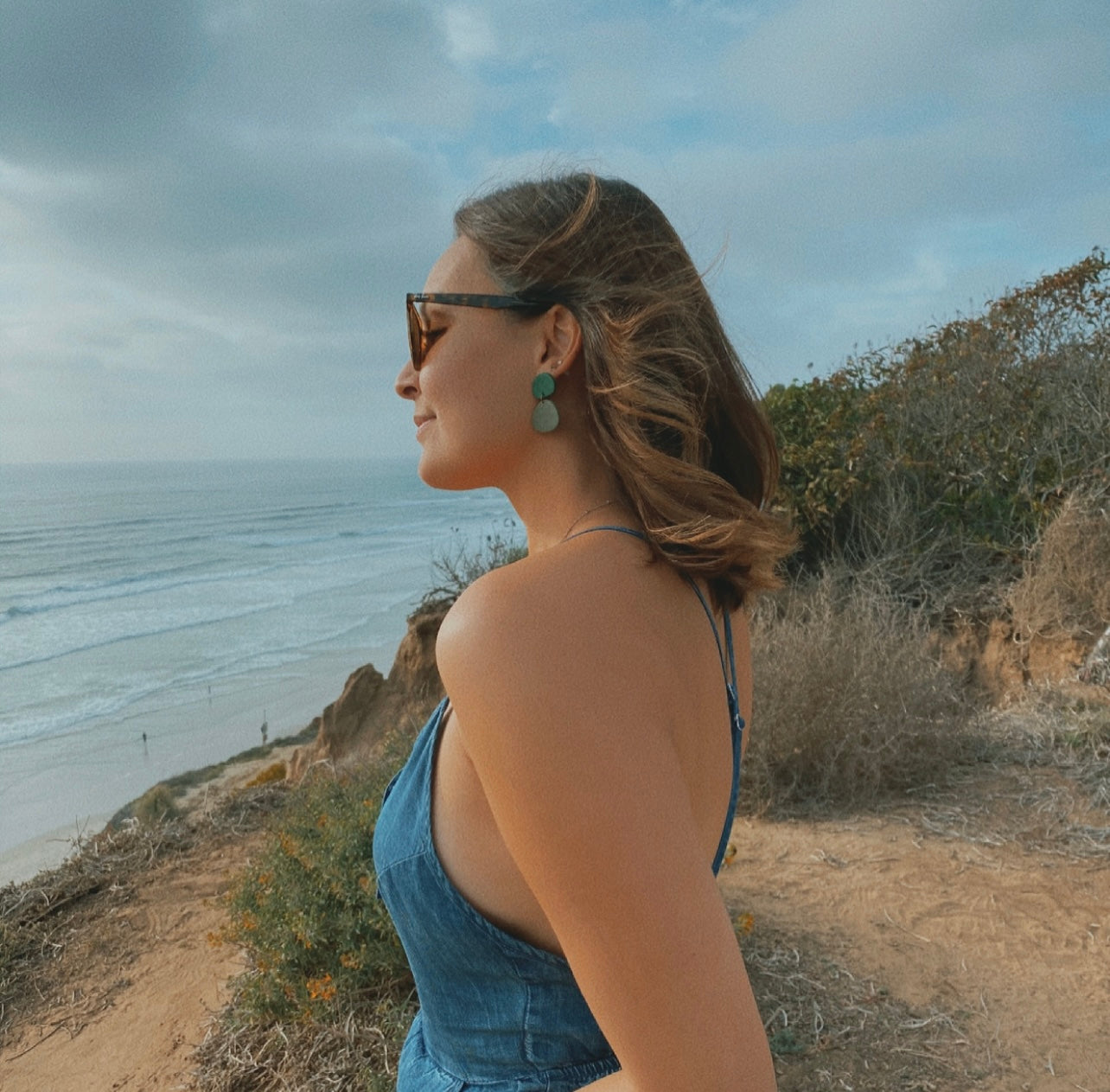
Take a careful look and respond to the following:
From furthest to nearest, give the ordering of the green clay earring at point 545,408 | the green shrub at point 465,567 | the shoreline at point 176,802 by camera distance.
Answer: the green shrub at point 465,567
the shoreline at point 176,802
the green clay earring at point 545,408

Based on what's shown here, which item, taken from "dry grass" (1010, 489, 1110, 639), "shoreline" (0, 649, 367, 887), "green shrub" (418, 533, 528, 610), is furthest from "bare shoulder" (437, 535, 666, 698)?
"green shrub" (418, 533, 528, 610)

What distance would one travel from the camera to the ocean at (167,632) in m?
11.1

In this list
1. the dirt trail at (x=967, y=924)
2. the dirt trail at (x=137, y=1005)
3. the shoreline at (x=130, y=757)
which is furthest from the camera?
the shoreline at (x=130, y=757)

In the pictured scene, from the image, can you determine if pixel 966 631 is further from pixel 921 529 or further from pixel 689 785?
pixel 689 785

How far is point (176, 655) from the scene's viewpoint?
55.1 feet

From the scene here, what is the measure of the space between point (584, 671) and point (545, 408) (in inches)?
17.9

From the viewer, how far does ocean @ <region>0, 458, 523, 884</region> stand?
11094 mm

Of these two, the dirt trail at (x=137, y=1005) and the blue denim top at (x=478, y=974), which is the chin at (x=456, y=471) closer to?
the blue denim top at (x=478, y=974)

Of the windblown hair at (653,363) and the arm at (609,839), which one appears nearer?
the arm at (609,839)

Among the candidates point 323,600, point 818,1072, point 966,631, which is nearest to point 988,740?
point 966,631

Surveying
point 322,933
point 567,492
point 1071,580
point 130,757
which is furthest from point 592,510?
point 130,757

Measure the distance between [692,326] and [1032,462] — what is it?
354 inches

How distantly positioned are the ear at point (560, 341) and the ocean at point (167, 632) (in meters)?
8.14

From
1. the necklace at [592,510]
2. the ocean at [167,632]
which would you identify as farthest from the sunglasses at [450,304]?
→ the ocean at [167,632]
